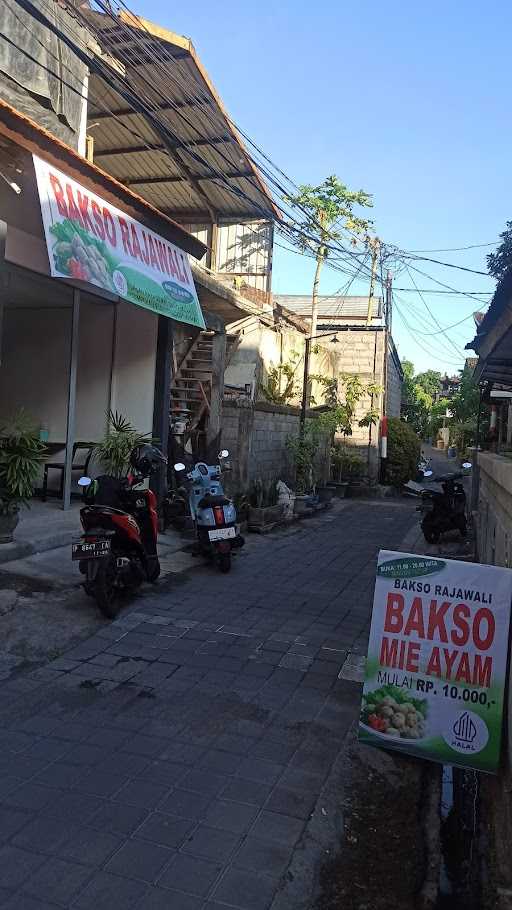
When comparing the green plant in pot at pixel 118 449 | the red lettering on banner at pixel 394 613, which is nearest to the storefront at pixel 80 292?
the green plant in pot at pixel 118 449

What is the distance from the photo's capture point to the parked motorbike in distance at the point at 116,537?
5.09 m

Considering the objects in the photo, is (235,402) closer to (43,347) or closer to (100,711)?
(43,347)

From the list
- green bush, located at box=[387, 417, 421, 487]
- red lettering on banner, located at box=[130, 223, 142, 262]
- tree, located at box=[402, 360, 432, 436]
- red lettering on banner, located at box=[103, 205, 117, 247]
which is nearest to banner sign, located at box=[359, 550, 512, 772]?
red lettering on banner, located at box=[103, 205, 117, 247]

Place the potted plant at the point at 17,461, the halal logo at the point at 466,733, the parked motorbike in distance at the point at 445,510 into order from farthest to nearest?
the parked motorbike in distance at the point at 445,510 → the potted plant at the point at 17,461 → the halal logo at the point at 466,733

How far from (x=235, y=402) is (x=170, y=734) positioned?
7.79 metres

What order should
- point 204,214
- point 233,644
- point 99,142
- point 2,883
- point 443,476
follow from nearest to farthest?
point 2,883 < point 233,644 < point 443,476 < point 99,142 < point 204,214

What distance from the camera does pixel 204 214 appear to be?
15.7 meters

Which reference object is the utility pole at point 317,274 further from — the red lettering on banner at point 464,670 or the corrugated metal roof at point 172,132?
the red lettering on banner at point 464,670

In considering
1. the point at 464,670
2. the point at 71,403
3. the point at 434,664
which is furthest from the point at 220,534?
the point at 464,670

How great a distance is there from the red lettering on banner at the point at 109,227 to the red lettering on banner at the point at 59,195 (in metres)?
0.75

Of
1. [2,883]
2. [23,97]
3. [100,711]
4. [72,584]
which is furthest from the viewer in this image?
[23,97]

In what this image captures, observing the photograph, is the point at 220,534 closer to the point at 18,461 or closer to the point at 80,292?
the point at 18,461

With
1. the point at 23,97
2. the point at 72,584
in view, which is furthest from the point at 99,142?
the point at 72,584

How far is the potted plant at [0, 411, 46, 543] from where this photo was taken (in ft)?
19.3
